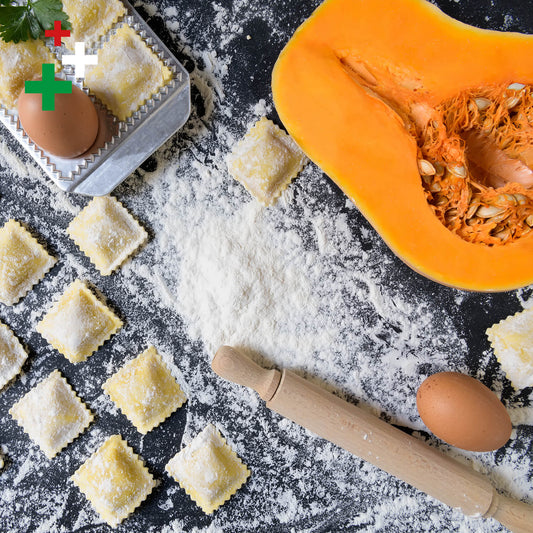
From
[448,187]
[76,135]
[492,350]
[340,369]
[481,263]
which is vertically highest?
[76,135]

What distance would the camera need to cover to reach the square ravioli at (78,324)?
3.75ft

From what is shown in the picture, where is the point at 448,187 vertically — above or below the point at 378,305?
above

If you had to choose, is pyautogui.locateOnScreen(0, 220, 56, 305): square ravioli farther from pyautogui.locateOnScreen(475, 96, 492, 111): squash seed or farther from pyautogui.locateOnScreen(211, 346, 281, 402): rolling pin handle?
pyautogui.locateOnScreen(475, 96, 492, 111): squash seed

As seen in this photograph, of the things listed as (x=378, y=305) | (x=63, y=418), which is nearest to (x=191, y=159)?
(x=378, y=305)

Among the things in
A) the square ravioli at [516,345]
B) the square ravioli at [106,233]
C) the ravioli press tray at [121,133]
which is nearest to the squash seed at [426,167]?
the square ravioli at [516,345]

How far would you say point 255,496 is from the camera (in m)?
1.19

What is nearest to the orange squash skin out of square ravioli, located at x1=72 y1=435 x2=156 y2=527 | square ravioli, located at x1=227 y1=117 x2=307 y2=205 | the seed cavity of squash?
the seed cavity of squash

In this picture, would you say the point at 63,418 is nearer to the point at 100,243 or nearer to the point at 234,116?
the point at 100,243

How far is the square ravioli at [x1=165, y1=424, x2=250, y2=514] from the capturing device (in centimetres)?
114

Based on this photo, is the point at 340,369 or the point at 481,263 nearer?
the point at 481,263

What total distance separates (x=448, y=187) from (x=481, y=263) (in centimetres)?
16

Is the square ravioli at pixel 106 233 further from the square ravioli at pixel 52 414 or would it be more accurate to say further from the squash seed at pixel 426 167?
the squash seed at pixel 426 167

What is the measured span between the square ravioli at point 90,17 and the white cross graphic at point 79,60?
0.5 inches

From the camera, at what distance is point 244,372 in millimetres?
1076
